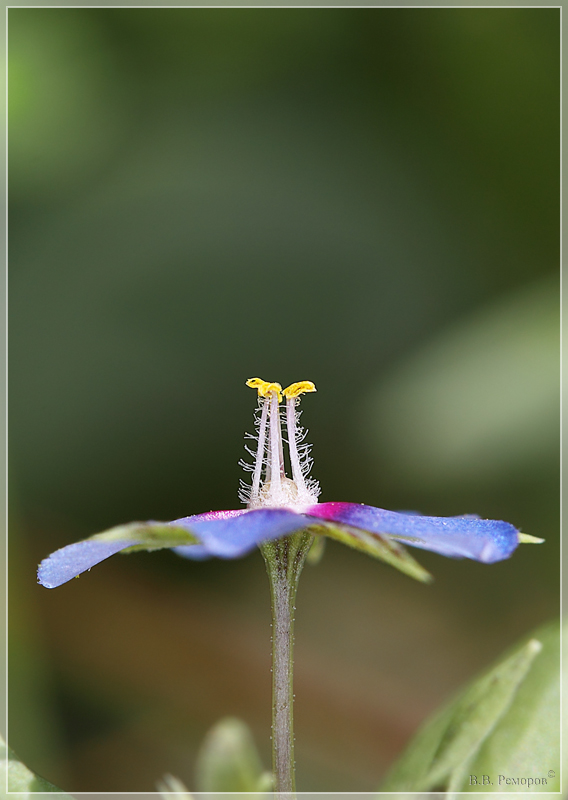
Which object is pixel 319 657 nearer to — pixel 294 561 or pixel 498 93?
pixel 294 561

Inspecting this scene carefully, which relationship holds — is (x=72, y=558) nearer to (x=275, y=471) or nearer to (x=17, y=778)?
(x=17, y=778)

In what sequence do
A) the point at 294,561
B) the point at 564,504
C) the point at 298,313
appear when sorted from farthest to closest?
the point at 298,313 → the point at 564,504 → the point at 294,561

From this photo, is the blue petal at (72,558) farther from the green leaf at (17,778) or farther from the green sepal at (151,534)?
the green leaf at (17,778)

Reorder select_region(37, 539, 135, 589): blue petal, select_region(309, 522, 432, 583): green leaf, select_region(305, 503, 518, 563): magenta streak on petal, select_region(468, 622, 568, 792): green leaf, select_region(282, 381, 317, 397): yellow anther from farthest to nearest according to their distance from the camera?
select_region(282, 381, 317, 397): yellow anther < select_region(468, 622, 568, 792): green leaf < select_region(37, 539, 135, 589): blue petal < select_region(305, 503, 518, 563): magenta streak on petal < select_region(309, 522, 432, 583): green leaf

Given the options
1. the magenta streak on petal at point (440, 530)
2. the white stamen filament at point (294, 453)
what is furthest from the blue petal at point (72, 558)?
the white stamen filament at point (294, 453)

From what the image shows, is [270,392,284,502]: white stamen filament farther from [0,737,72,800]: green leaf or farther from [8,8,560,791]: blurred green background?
[8,8,560,791]: blurred green background

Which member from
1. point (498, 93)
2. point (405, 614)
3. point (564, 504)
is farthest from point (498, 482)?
point (498, 93)

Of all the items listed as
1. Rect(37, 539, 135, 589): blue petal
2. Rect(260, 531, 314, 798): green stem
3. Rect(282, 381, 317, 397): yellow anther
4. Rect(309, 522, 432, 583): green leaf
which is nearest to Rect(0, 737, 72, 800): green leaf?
Rect(37, 539, 135, 589): blue petal
